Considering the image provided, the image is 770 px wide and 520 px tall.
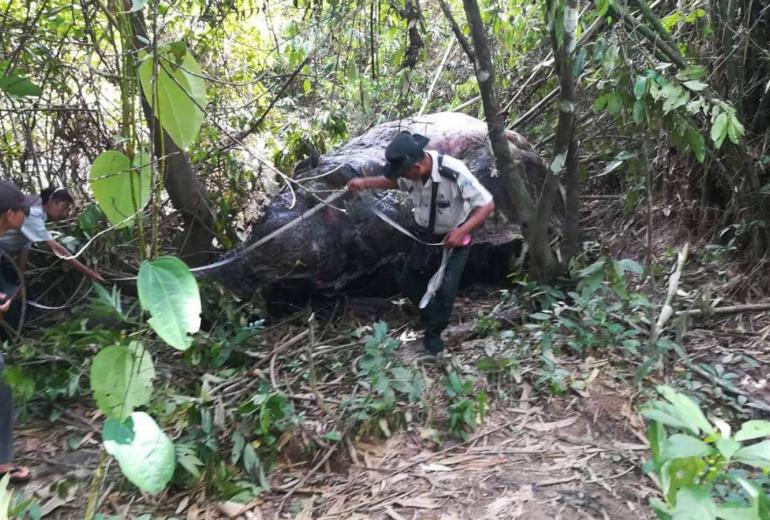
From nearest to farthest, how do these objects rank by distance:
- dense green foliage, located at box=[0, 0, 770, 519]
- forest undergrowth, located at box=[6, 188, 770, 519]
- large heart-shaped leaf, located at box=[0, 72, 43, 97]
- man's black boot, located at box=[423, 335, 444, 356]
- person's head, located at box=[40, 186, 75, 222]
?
dense green foliage, located at box=[0, 0, 770, 519]
large heart-shaped leaf, located at box=[0, 72, 43, 97]
forest undergrowth, located at box=[6, 188, 770, 519]
man's black boot, located at box=[423, 335, 444, 356]
person's head, located at box=[40, 186, 75, 222]

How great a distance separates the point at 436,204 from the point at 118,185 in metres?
2.49

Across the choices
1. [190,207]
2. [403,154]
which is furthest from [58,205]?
[403,154]

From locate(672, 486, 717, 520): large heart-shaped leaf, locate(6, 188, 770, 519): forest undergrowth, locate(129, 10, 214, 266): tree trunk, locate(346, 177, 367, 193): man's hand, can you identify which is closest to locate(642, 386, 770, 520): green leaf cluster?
locate(672, 486, 717, 520): large heart-shaped leaf

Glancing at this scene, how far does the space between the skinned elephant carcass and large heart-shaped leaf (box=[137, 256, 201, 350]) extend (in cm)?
287

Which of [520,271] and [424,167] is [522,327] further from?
[424,167]

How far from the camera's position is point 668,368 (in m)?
3.22


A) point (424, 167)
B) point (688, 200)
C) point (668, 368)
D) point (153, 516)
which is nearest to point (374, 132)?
point (424, 167)

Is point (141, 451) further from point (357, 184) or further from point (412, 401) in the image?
point (357, 184)

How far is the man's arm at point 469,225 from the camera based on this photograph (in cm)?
360

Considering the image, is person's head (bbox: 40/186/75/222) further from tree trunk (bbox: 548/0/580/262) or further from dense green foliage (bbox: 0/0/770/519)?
tree trunk (bbox: 548/0/580/262)

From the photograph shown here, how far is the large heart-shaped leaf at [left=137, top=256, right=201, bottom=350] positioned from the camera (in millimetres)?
1109

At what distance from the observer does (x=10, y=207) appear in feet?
9.36

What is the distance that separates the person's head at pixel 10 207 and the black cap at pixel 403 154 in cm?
188

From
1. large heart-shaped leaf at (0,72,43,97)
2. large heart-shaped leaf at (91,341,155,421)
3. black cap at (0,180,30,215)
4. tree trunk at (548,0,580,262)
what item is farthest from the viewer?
tree trunk at (548,0,580,262)
